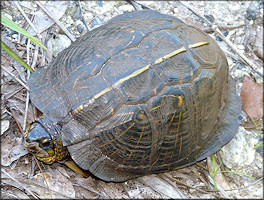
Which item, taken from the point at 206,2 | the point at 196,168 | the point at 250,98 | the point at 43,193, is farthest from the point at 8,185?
the point at 206,2

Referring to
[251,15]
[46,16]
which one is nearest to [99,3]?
[46,16]

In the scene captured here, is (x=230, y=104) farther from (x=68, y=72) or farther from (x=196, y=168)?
(x=68, y=72)

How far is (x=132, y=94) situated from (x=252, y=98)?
208 centimetres

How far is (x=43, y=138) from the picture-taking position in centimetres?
265

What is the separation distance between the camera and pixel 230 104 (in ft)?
11.5

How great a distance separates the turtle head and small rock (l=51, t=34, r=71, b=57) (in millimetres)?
1188

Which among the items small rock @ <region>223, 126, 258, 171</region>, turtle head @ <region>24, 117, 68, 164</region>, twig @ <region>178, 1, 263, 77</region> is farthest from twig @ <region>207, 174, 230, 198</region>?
turtle head @ <region>24, 117, 68, 164</region>

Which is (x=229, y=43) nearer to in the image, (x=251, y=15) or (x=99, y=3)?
(x=251, y=15)

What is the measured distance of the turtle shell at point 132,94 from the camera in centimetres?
255

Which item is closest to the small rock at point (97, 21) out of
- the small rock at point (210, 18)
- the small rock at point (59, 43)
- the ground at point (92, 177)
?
the ground at point (92, 177)

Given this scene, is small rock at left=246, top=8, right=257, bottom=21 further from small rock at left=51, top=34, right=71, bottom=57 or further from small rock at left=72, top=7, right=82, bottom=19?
small rock at left=51, top=34, right=71, bottom=57

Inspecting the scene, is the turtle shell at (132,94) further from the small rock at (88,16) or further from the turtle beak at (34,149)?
the small rock at (88,16)

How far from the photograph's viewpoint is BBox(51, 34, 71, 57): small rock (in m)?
3.61

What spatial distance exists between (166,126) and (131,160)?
446 millimetres
